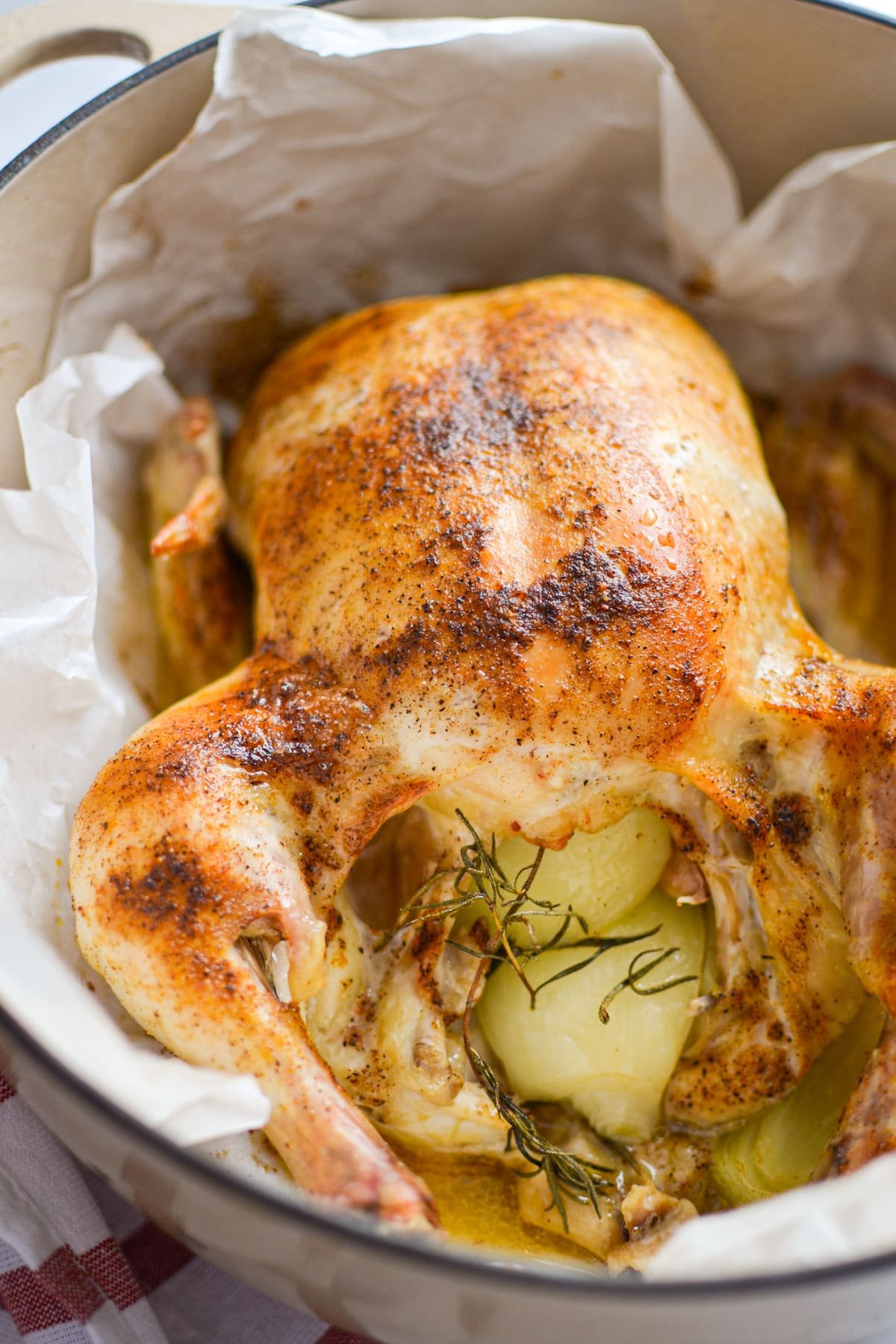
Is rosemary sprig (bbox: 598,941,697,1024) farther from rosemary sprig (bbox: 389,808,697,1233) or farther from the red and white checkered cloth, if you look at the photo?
the red and white checkered cloth

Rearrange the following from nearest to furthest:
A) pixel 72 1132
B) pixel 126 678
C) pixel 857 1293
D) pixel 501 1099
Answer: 1. pixel 857 1293
2. pixel 72 1132
3. pixel 501 1099
4. pixel 126 678

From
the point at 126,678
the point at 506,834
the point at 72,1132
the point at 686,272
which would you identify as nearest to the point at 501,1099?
the point at 506,834

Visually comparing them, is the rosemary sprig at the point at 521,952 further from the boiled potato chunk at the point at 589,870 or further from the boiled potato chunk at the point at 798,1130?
the boiled potato chunk at the point at 798,1130

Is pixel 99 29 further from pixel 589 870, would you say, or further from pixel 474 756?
pixel 589 870

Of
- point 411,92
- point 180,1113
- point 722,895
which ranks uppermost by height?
point 411,92

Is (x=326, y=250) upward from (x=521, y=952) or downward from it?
upward

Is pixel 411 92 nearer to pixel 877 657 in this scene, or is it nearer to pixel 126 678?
pixel 126 678

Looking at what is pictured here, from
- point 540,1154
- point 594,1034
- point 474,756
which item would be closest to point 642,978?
point 594,1034
